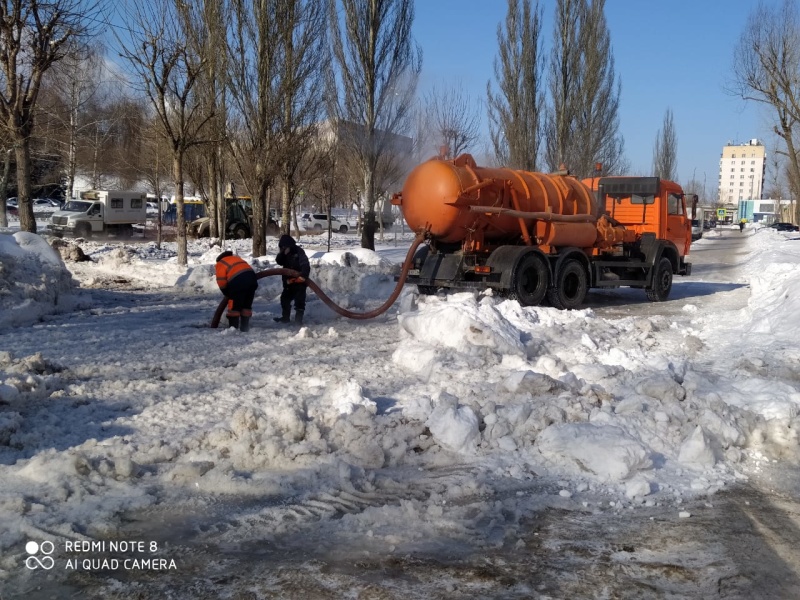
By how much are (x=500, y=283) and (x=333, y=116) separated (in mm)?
14413

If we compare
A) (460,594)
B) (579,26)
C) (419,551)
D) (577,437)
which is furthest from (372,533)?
(579,26)

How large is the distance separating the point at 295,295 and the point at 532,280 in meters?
4.89

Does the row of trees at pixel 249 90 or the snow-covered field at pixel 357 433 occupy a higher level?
the row of trees at pixel 249 90

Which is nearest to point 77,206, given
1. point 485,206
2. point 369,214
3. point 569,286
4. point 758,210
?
point 369,214

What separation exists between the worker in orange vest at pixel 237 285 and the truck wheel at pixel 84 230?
28254 mm

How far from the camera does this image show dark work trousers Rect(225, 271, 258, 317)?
32.2 feet

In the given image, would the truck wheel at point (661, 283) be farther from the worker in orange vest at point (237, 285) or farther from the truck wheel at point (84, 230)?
the truck wheel at point (84, 230)

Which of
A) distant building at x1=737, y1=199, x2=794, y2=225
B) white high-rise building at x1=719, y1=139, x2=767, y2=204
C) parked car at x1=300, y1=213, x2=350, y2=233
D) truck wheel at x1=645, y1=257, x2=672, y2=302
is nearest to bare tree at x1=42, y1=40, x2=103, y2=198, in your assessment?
truck wheel at x1=645, y1=257, x2=672, y2=302

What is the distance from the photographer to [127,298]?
13.9m

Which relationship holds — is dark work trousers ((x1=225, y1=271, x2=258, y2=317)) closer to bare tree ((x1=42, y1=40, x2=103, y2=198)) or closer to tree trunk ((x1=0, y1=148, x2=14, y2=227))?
bare tree ((x1=42, y1=40, x2=103, y2=198))

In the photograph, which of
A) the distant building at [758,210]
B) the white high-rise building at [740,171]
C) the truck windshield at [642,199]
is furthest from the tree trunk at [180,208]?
the white high-rise building at [740,171]

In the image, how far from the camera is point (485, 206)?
12719 mm

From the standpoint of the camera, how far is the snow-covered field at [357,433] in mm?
4383

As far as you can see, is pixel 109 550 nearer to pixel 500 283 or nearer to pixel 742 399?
pixel 742 399
